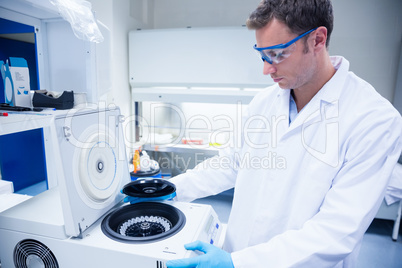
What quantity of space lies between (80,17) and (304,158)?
39.9 inches

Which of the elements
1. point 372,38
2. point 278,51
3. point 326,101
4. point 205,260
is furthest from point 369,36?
point 205,260

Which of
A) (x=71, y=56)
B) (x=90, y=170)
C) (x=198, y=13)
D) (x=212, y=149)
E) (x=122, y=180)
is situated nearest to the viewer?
(x=90, y=170)

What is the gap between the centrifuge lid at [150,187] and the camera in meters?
0.95

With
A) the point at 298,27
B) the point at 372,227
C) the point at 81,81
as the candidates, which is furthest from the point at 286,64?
the point at 372,227

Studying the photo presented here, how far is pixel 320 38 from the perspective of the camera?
85 cm

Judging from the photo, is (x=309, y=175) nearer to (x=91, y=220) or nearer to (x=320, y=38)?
(x=320, y=38)

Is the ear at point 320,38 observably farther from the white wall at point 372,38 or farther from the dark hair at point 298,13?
the white wall at point 372,38

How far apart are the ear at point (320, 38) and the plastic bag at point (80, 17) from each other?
2.79ft

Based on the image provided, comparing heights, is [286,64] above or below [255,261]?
above

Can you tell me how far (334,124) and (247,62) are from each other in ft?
6.21

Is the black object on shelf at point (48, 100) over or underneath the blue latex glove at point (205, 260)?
over

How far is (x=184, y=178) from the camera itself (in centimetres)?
109

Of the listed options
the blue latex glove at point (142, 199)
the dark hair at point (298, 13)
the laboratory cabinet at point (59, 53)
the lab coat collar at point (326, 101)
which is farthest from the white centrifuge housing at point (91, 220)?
the dark hair at point (298, 13)

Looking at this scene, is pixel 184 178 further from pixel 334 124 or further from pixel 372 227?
pixel 372 227
